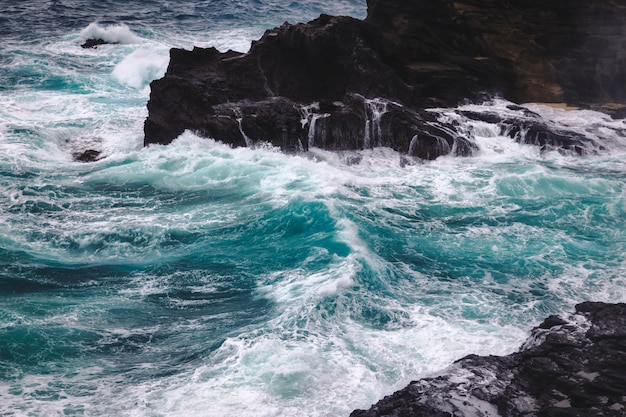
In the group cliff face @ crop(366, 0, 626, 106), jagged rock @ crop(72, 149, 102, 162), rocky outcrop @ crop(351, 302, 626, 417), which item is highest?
cliff face @ crop(366, 0, 626, 106)

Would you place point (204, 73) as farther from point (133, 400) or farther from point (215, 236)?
point (133, 400)

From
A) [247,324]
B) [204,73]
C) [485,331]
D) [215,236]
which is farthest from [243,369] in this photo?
[204,73]

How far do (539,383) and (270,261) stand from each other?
677 cm

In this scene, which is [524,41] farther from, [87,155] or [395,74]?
[87,155]

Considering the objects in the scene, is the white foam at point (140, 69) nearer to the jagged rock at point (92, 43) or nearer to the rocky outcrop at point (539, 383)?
the jagged rock at point (92, 43)

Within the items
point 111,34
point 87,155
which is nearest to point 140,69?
point 111,34

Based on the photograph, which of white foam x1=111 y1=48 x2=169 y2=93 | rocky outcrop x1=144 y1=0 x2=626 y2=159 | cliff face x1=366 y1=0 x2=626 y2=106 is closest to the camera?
rocky outcrop x1=144 y1=0 x2=626 y2=159

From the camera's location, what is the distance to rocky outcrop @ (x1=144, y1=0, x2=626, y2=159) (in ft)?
68.5

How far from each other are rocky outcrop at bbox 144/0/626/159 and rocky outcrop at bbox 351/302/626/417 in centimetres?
1095

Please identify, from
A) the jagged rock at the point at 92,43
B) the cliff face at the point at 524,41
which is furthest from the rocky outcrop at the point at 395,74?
the jagged rock at the point at 92,43

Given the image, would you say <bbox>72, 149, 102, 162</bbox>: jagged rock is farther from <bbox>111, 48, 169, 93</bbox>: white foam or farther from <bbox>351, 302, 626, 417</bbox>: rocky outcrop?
<bbox>351, 302, 626, 417</bbox>: rocky outcrop

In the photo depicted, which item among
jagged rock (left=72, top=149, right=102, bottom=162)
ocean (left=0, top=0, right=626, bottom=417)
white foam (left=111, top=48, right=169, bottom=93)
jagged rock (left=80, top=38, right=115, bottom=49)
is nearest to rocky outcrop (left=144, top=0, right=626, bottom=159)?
ocean (left=0, top=0, right=626, bottom=417)

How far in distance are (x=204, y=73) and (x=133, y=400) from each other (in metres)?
14.9

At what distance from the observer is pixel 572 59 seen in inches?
1003
